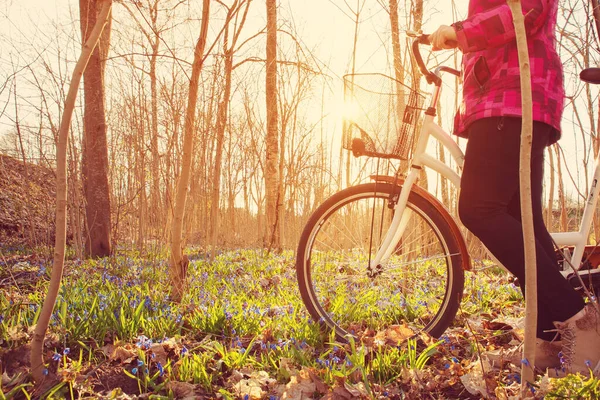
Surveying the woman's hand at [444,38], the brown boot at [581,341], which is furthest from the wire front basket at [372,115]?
the brown boot at [581,341]

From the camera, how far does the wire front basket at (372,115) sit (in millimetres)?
2373

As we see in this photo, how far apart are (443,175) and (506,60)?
0.69 meters

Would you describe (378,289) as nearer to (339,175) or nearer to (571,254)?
(571,254)

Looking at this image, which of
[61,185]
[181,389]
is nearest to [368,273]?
[181,389]

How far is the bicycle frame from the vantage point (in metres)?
2.23

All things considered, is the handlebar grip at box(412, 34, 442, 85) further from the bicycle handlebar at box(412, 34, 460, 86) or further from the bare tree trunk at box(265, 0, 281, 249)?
the bare tree trunk at box(265, 0, 281, 249)

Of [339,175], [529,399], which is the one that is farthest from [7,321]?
[339,175]

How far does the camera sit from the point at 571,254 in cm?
232

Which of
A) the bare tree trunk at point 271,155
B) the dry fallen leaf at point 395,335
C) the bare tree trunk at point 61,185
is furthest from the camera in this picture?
the bare tree trunk at point 271,155

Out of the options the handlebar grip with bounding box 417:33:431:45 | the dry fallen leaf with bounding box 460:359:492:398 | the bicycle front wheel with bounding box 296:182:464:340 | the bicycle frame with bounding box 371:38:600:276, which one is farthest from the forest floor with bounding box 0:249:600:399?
the handlebar grip with bounding box 417:33:431:45

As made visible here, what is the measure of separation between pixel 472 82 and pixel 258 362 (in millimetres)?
1542

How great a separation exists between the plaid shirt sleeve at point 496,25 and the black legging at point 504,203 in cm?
31

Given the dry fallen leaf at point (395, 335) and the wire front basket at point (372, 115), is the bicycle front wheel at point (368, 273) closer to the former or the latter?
the dry fallen leaf at point (395, 335)

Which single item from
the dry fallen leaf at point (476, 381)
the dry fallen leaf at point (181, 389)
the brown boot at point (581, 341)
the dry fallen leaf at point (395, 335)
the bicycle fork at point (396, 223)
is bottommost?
the dry fallen leaf at point (181, 389)
